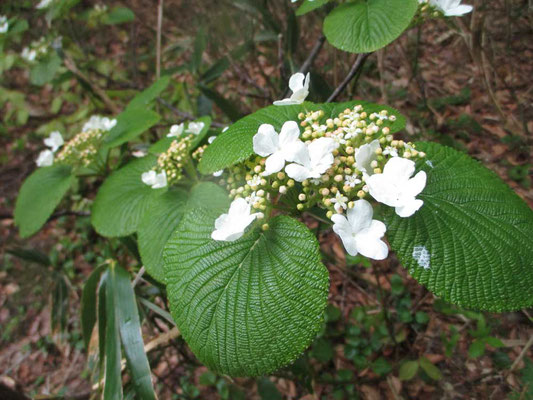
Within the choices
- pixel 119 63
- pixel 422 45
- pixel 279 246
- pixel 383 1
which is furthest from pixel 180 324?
pixel 119 63

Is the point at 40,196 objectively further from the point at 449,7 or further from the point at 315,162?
the point at 449,7

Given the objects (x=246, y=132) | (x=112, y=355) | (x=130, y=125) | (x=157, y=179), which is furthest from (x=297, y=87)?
(x=112, y=355)

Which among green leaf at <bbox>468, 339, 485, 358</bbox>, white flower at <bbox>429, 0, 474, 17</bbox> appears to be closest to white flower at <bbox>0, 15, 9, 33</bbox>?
white flower at <bbox>429, 0, 474, 17</bbox>

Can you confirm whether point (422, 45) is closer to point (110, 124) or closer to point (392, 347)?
point (392, 347)

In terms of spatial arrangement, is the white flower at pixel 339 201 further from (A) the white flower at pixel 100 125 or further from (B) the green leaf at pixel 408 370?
(B) the green leaf at pixel 408 370

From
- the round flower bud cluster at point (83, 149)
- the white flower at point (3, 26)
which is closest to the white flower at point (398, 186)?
the round flower bud cluster at point (83, 149)

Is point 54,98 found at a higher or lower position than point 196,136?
lower

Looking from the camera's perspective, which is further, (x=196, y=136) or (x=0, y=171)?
(x=0, y=171)

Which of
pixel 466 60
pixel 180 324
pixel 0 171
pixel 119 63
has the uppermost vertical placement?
pixel 180 324
